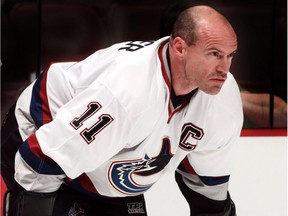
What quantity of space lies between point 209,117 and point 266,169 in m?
0.76

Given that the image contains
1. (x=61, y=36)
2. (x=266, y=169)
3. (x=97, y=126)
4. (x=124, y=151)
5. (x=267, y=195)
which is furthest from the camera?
(x=61, y=36)

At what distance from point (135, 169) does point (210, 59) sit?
288mm

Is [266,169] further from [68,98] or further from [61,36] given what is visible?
[61,36]

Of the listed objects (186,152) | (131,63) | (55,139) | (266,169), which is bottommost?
(266,169)

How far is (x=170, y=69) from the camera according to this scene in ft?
4.33

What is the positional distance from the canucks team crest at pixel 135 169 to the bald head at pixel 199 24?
22 cm

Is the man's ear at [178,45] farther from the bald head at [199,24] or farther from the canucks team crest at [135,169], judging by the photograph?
the canucks team crest at [135,169]

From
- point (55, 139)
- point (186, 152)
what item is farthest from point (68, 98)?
point (186, 152)

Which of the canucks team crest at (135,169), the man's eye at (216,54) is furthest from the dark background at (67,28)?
the man's eye at (216,54)

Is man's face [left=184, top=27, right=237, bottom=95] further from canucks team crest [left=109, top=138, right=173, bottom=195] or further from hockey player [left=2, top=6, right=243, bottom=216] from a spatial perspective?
canucks team crest [left=109, top=138, right=173, bottom=195]

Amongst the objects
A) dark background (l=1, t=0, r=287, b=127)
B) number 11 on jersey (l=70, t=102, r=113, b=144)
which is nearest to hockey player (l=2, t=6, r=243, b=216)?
number 11 on jersey (l=70, t=102, r=113, b=144)

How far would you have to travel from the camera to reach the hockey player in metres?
1.24

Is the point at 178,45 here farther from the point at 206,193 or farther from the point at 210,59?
the point at 206,193

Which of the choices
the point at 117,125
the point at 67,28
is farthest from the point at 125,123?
the point at 67,28
